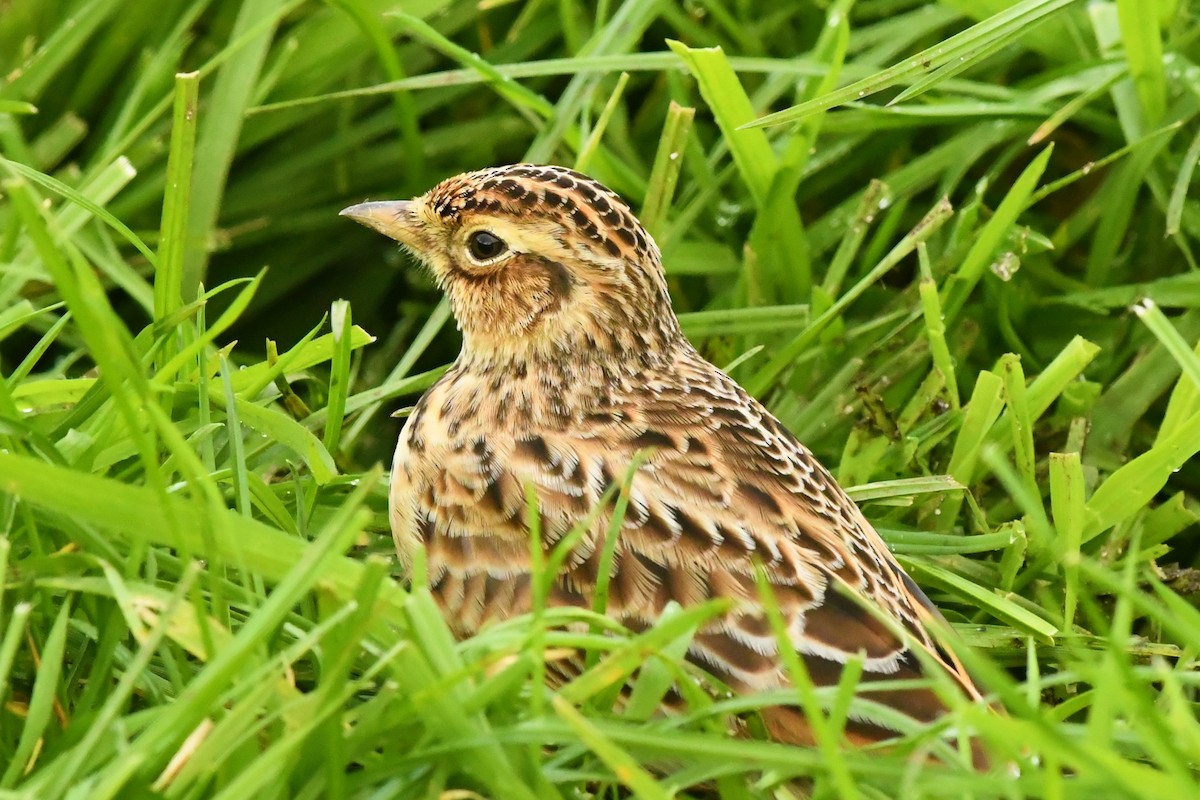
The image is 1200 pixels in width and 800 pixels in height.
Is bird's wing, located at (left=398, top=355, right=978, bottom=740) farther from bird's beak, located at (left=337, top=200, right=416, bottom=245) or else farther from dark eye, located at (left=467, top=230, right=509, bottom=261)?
bird's beak, located at (left=337, top=200, right=416, bottom=245)

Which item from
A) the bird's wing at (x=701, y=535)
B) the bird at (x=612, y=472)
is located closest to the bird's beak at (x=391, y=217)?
the bird at (x=612, y=472)

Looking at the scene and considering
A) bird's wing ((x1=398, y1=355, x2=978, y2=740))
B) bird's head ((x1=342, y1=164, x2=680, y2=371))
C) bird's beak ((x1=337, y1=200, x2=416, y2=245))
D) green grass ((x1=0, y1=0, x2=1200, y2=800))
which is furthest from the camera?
bird's beak ((x1=337, y1=200, x2=416, y2=245))

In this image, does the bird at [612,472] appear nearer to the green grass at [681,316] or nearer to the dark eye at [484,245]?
the dark eye at [484,245]

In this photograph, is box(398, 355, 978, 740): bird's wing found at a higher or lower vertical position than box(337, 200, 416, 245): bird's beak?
lower

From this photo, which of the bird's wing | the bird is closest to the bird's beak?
the bird

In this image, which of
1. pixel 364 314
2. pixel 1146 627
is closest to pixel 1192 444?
pixel 1146 627

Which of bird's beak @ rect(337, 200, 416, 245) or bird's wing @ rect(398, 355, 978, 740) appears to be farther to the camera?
bird's beak @ rect(337, 200, 416, 245)

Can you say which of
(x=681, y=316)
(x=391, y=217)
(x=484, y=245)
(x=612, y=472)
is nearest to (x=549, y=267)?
(x=484, y=245)
